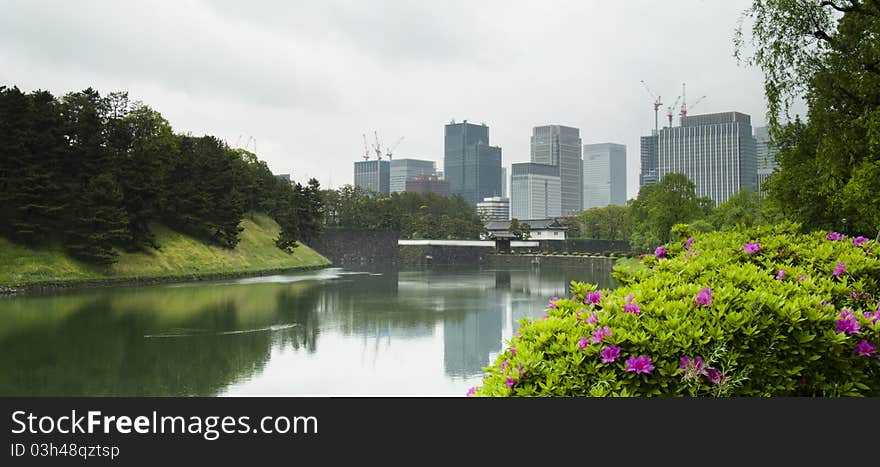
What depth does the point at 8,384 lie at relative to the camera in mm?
10711

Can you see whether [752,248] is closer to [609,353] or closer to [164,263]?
[609,353]

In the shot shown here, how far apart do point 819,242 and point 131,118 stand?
4215cm

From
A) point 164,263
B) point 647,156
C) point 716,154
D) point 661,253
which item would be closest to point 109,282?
point 164,263

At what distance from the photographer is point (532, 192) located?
18738 cm

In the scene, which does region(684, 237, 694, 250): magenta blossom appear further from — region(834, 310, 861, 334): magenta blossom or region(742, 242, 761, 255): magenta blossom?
region(834, 310, 861, 334): magenta blossom

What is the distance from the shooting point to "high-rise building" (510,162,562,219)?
185m

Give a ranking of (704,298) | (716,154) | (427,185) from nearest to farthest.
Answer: (704,298), (716,154), (427,185)

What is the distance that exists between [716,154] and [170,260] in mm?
56339

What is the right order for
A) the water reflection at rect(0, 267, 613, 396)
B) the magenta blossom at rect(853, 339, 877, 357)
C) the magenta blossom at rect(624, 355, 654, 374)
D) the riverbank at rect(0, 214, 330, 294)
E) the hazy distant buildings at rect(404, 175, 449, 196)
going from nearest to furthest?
the magenta blossom at rect(624, 355, 654, 374), the magenta blossom at rect(853, 339, 877, 357), the water reflection at rect(0, 267, 613, 396), the riverbank at rect(0, 214, 330, 294), the hazy distant buildings at rect(404, 175, 449, 196)

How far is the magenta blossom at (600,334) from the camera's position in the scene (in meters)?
3.74

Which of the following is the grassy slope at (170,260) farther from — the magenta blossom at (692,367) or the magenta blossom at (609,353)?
the magenta blossom at (692,367)

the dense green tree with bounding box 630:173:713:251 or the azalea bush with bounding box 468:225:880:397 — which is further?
the dense green tree with bounding box 630:173:713:251

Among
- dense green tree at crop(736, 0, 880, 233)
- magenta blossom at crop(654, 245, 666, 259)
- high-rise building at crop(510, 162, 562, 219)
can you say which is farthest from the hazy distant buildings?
magenta blossom at crop(654, 245, 666, 259)

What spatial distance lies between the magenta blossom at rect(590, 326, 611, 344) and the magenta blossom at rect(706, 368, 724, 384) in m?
0.57
